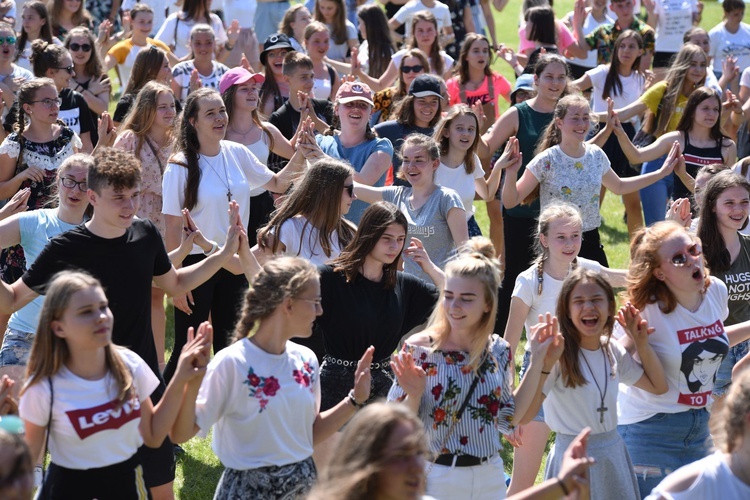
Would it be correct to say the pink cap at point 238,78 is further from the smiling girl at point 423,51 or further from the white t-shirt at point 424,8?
Result: the white t-shirt at point 424,8

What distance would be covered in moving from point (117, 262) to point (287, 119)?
396 centimetres

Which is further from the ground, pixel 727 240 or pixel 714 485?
pixel 727 240

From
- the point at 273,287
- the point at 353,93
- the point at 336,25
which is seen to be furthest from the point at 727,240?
the point at 336,25

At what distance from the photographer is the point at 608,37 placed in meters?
12.7

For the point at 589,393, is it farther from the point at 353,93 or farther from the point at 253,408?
the point at 353,93

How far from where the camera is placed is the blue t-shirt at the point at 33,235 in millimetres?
5785

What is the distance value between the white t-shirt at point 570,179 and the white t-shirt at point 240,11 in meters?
6.37

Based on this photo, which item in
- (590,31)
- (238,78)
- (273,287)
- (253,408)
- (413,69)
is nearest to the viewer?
(253,408)

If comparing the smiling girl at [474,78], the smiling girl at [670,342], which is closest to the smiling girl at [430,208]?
the smiling girl at [670,342]

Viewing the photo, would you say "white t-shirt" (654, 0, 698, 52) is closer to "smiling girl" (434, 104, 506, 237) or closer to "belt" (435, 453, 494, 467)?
"smiling girl" (434, 104, 506, 237)

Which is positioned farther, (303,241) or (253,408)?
(303,241)

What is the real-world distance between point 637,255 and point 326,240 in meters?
1.74

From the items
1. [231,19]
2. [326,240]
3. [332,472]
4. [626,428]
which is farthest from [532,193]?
[231,19]

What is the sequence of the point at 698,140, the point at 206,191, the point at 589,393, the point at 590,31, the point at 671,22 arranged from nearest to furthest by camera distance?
the point at 589,393, the point at 206,191, the point at 698,140, the point at 590,31, the point at 671,22
